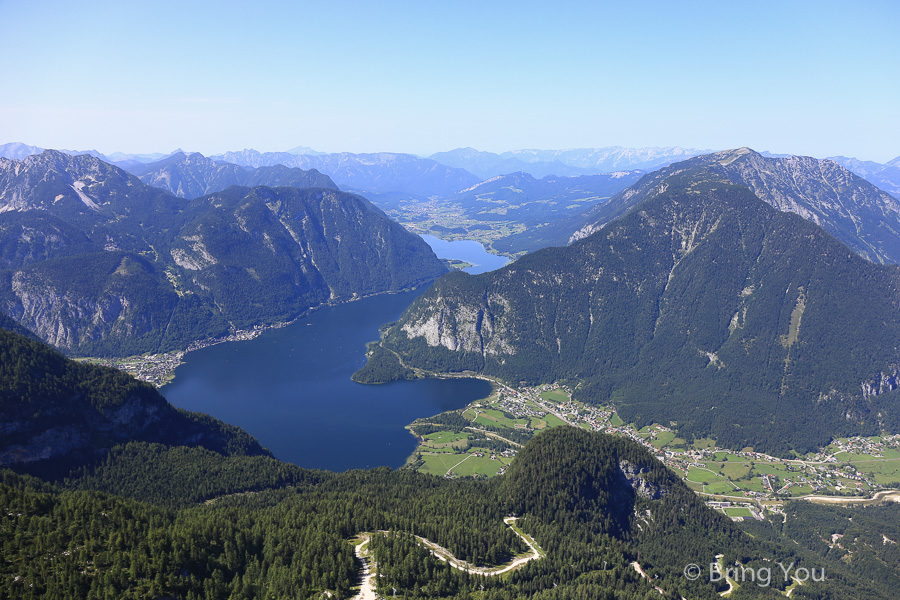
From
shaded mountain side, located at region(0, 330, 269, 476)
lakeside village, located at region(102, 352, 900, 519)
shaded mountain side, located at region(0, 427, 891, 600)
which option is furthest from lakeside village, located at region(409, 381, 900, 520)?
shaded mountain side, located at region(0, 330, 269, 476)

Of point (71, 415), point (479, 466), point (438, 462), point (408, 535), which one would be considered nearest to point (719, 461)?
point (479, 466)

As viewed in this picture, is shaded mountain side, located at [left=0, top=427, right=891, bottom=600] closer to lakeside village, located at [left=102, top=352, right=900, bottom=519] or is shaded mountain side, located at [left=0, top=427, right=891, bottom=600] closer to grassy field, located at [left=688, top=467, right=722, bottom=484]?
lakeside village, located at [left=102, top=352, right=900, bottom=519]

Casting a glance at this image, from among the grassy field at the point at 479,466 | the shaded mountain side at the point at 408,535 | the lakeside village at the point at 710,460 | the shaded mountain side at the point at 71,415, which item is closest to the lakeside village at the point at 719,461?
the lakeside village at the point at 710,460

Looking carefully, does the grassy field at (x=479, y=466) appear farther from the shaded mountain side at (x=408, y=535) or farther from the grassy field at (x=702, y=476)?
the grassy field at (x=702, y=476)

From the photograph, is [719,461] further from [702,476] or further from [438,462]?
[438,462]

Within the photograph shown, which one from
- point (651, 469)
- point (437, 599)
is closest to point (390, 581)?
point (437, 599)

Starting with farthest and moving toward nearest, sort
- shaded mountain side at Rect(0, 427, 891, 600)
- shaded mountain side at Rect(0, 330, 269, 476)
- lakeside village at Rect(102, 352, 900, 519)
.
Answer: lakeside village at Rect(102, 352, 900, 519), shaded mountain side at Rect(0, 330, 269, 476), shaded mountain side at Rect(0, 427, 891, 600)
